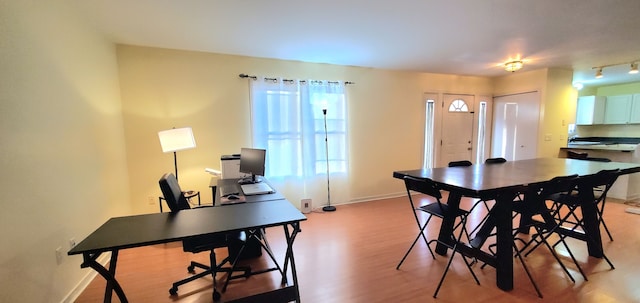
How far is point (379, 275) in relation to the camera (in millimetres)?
2338

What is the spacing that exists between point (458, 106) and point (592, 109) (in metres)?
3.32

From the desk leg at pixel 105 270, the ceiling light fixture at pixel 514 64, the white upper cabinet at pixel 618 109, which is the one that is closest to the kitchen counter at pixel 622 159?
the white upper cabinet at pixel 618 109

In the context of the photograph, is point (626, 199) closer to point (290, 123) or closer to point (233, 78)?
point (290, 123)

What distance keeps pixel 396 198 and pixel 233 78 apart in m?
3.54

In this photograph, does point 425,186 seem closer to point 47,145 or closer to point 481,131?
point 47,145

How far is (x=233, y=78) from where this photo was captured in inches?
148

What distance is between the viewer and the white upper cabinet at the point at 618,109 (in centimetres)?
562

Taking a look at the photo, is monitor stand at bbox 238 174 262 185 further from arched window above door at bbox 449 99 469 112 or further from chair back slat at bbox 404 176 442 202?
arched window above door at bbox 449 99 469 112

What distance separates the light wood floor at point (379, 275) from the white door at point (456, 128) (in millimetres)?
2476

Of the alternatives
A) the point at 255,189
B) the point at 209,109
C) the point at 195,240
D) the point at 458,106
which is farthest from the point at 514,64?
the point at 195,240

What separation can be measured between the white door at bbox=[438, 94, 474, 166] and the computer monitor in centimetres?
394

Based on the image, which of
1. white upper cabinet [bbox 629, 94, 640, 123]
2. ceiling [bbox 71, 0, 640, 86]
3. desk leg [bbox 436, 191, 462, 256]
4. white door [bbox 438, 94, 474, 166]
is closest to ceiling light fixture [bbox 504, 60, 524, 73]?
ceiling [bbox 71, 0, 640, 86]

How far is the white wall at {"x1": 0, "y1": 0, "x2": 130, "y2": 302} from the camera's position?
1572 mm

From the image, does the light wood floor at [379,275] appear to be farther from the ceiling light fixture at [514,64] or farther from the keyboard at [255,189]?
the ceiling light fixture at [514,64]
